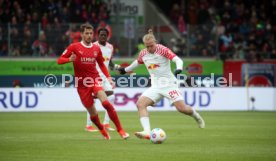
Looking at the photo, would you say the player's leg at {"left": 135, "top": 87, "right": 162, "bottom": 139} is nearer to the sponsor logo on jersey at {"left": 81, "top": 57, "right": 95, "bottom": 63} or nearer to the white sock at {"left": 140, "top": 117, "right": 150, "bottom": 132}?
the white sock at {"left": 140, "top": 117, "right": 150, "bottom": 132}

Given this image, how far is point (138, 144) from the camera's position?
46.5 feet

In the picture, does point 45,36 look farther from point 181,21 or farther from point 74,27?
point 181,21

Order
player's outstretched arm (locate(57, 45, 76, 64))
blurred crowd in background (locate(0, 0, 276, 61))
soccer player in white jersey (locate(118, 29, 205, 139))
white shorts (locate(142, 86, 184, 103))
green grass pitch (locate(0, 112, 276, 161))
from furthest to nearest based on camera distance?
blurred crowd in background (locate(0, 0, 276, 61)) → white shorts (locate(142, 86, 184, 103)) → soccer player in white jersey (locate(118, 29, 205, 139)) → player's outstretched arm (locate(57, 45, 76, 64)) → green grass pitch (locate(0, 112, 276, 161))

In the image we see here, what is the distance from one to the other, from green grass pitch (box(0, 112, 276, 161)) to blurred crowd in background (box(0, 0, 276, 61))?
11809mm

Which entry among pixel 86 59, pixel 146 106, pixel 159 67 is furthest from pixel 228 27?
pixel 86 59

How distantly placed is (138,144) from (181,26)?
20881mm

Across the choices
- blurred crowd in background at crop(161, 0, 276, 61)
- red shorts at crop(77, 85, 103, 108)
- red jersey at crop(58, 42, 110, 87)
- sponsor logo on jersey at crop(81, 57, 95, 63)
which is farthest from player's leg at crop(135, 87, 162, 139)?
blurred crowd in background at crop(161, 0, 276, 61)

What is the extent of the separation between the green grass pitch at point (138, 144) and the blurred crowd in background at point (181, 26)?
1181cm

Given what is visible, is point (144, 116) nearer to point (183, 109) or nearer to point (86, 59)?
point (183, 109)

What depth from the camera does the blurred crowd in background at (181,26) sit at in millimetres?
32125

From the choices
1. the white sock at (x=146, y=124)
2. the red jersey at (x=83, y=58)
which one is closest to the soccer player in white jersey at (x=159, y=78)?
the white sock at (x=146, y=124)

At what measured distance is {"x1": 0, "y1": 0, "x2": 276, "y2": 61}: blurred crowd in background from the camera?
3212 cm

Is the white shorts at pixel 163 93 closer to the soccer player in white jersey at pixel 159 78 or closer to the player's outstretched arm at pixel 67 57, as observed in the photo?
the soccer player in white jersey at pixel 159 78

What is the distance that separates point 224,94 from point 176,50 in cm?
498
